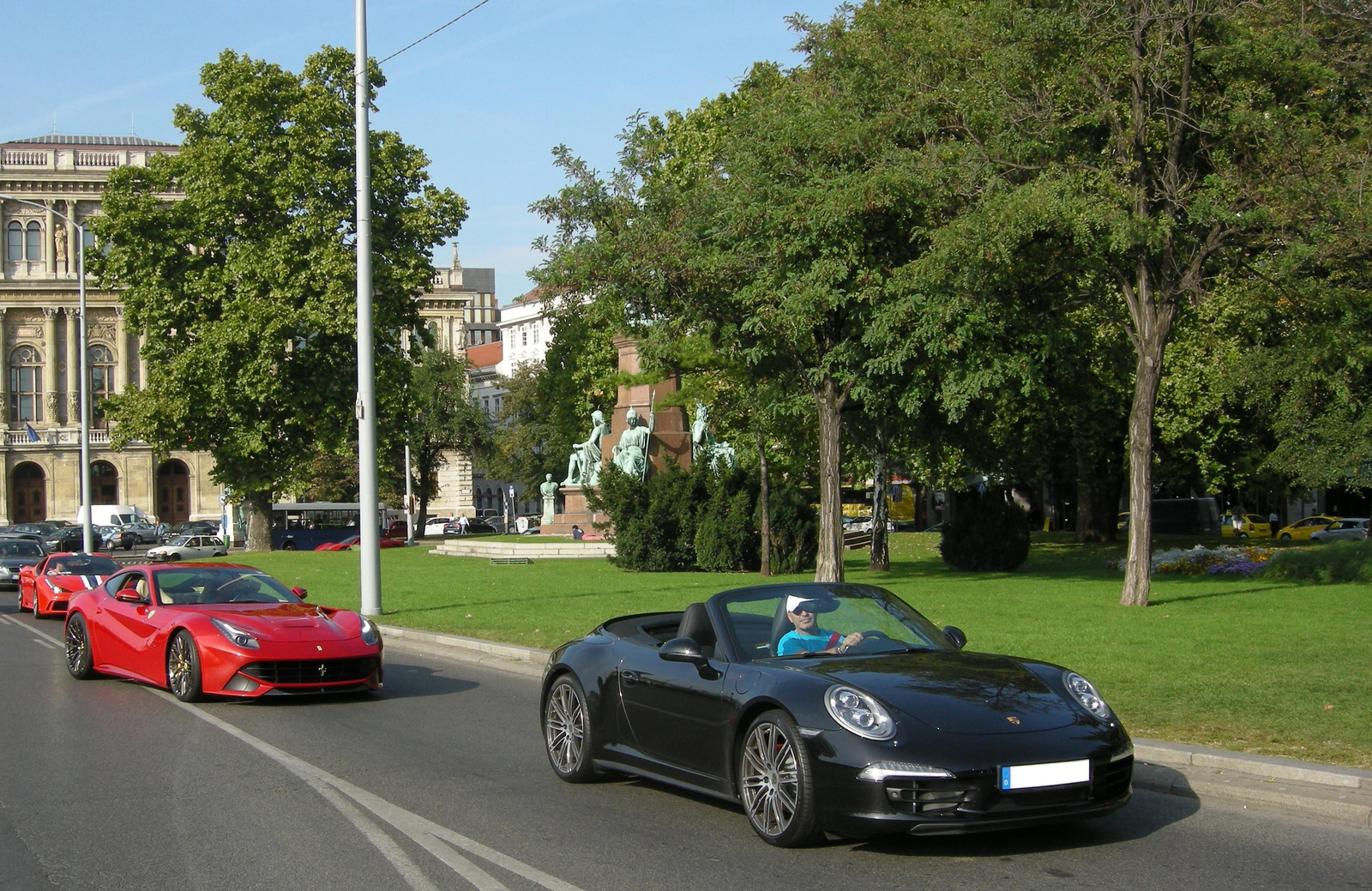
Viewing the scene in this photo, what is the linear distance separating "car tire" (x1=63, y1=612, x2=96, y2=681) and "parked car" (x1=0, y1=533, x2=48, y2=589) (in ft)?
74.7

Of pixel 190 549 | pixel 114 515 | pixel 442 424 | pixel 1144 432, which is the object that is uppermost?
pixel 442 424

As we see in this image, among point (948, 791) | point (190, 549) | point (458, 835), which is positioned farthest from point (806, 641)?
point (190, 549)

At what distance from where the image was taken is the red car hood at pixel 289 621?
479 inches

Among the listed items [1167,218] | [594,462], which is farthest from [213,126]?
[1167,218]

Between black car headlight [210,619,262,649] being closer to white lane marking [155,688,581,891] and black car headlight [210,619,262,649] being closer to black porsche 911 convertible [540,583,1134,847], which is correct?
white lane marking [155,688,581,891]

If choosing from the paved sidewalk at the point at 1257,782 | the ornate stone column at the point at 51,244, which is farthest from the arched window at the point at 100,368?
the paved sidewalk at the point at 1257,782

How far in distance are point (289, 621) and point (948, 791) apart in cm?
799

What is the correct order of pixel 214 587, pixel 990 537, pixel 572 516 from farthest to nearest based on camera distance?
pixel 572 516 → pixel 990 537 → pixel 214 587

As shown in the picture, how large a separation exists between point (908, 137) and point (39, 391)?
8449 cm

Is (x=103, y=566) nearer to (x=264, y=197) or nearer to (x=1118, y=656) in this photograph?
(x=1118, y=656)

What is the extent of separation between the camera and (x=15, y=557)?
35.6 meters

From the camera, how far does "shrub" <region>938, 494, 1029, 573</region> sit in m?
31.2

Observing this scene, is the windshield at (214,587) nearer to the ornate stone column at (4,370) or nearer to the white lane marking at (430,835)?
the white lane marking at (430,835)

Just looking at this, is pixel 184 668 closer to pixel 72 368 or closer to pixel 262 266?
pixel 262 266
